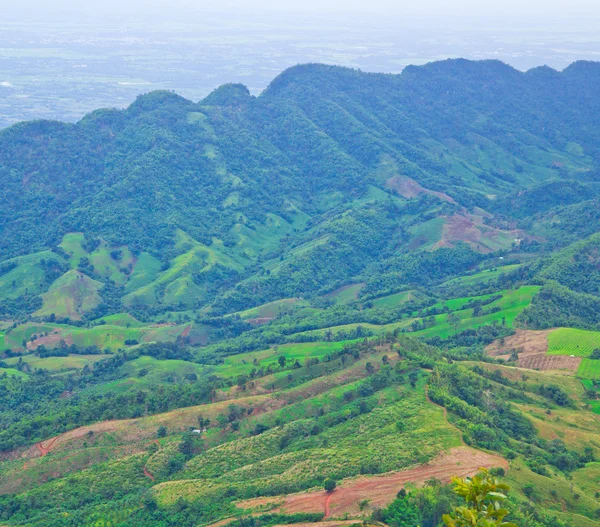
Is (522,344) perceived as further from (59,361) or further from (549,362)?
(59,361)

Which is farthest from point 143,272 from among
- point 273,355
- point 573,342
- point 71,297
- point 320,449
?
point 320,449

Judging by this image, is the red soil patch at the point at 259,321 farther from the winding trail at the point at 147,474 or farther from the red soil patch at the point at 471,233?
the winding trail at the point at 147,474

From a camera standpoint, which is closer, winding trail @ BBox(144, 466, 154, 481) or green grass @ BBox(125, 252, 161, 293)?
winding trail @ BBox(144, 466, 154, 481)

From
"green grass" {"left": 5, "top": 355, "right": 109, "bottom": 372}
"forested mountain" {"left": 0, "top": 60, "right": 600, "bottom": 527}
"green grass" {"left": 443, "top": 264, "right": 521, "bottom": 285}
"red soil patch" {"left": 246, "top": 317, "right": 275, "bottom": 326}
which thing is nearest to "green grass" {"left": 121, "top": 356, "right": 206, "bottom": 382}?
"forested mountain" {"left": 0, "top": 60, "right": 600, "bottom": 527}

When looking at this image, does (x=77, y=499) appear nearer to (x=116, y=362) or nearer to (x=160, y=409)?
(x=160, y=409)

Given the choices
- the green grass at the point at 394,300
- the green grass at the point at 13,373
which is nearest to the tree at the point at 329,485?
the green grass at the point at 13,373

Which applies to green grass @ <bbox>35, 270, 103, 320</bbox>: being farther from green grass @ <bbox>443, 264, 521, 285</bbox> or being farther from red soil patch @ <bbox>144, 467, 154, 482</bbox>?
green grass @ <bbox>443, 264, 521, 285</bbox>
